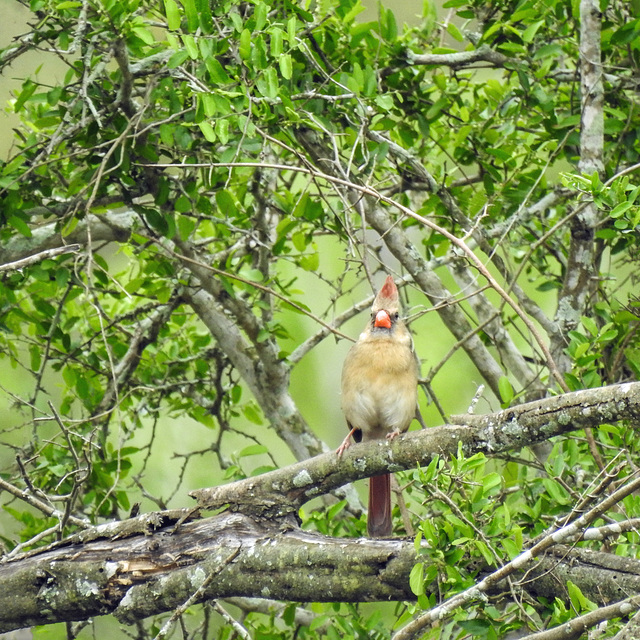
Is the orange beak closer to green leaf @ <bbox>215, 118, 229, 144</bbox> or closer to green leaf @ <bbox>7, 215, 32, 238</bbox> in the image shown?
green leaf @ <bbox>215, 118, 229, 144</bbox>

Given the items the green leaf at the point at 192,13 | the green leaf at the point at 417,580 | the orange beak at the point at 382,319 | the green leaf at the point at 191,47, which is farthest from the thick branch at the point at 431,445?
the green leaf at the point at 192,13

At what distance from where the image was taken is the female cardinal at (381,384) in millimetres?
3598

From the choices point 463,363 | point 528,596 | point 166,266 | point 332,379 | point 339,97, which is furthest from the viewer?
point 332,379

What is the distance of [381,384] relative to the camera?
3.69 meters

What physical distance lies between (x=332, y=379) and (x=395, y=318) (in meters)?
3.29

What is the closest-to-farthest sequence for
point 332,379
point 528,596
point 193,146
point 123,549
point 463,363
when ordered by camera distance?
1. point 528,596
2. point 123,549
3. point 193,146
4. point 463,363
5. point 332,379

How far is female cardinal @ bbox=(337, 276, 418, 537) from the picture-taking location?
142 inches

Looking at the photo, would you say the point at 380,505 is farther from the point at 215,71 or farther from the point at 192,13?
the point at 192,13

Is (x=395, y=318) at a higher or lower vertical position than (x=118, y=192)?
lower

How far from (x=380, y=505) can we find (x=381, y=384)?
510 millimetres

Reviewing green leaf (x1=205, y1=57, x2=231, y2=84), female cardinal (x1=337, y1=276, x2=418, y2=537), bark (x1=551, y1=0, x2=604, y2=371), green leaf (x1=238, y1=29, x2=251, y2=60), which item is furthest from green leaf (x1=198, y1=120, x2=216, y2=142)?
bark (x1=551, y1=0, x2=604, y2=371)

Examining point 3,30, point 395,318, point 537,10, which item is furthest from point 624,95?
point 3,30

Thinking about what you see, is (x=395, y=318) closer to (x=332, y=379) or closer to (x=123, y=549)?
(x=123, y=549)

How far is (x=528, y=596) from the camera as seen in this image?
2.54 m
